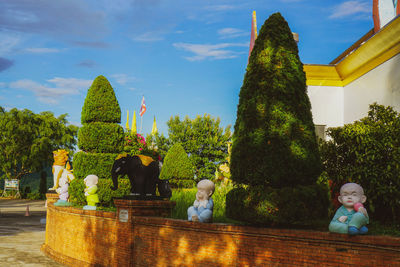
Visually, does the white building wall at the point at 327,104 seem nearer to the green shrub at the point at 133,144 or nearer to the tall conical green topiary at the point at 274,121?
the tall conical green topiary at the point at 274,121

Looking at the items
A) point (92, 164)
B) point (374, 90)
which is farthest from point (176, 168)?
point (374, 90)

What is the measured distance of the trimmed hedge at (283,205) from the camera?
5816 millimetres

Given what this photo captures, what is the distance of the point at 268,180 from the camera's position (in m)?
6.19

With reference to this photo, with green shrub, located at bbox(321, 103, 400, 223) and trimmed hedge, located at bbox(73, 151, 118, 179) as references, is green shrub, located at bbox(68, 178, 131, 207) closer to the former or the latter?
trimmed hedge, located at bbox(73, 151, 118, 179)

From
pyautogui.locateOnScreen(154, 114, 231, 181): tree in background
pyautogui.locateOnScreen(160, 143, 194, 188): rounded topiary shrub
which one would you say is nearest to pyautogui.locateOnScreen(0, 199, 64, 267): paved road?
pyautogui.locateOnScreen(160, 143, 194, 188): rounded topiary shrub

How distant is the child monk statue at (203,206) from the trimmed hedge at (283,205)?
931 millimetres

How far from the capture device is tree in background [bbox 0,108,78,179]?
44938mm

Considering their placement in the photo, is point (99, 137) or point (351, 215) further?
point (99, 137)

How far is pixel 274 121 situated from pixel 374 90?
749 cm

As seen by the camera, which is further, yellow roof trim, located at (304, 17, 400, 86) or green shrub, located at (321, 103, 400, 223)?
yellow roof trim, located at (304, 17, 400, 86)

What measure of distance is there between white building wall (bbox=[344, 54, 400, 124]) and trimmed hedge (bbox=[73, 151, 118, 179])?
28.9 feet

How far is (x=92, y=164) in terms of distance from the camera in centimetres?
1301

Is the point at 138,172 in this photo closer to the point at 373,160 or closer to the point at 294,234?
the point at 294,234

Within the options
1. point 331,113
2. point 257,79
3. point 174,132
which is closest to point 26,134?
point 174,132
